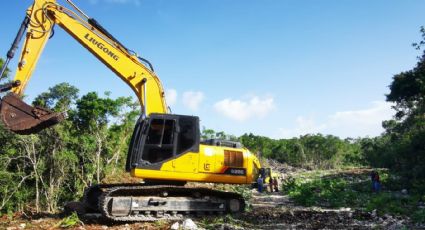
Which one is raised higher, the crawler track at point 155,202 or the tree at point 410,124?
the tree at point 410,124

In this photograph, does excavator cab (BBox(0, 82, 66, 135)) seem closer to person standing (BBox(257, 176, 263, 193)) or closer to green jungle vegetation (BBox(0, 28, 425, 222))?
green jungle vegetation (BBox(0, 28, 425, 222))

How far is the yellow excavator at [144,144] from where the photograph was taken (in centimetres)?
912

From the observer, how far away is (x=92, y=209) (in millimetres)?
10461

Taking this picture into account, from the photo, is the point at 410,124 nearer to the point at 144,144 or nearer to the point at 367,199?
the point at 367,199

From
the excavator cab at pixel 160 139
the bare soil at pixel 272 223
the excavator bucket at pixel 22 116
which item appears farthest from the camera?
the excavator cab at pixel 160 139

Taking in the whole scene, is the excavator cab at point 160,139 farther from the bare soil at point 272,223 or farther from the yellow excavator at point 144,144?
the bare soil at point 272,223

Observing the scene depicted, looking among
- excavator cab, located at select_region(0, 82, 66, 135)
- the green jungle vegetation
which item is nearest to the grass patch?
the green jungle vegetation

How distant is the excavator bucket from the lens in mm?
8484

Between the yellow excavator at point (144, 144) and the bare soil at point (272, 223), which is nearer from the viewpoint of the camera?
the bare soil at point (272, 223)

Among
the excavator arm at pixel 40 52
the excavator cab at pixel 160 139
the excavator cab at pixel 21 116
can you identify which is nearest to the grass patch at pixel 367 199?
the excavator cab at pixel 160 139

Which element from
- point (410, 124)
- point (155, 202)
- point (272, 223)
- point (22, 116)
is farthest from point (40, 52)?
point (410, 124)

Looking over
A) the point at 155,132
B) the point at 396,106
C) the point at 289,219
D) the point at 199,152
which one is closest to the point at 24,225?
the point at 155,132

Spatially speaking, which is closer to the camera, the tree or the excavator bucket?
the excavator bucket

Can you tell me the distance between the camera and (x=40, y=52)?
962 centimetres
